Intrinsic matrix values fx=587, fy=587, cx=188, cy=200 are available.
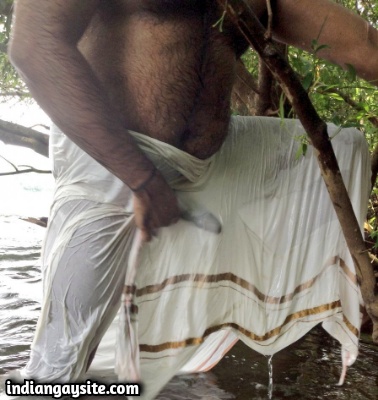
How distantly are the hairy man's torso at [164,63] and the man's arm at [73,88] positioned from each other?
11cm

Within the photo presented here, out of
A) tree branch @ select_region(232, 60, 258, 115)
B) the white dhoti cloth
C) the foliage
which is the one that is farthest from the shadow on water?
the foliage

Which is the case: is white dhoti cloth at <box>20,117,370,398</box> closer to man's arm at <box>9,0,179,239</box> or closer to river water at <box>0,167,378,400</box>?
man's arm at <box>9,0,179,239</box>

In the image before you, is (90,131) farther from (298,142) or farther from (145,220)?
(298,142)

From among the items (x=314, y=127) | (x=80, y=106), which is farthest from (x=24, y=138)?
(x=314, y=127)

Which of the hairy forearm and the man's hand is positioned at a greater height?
the hairy forearm

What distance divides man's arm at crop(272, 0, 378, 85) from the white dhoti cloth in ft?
0.83

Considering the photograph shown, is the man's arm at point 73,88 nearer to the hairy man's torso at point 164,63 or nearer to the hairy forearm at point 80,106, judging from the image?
the hairy forearm at point 80,106

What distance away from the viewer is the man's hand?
1.73 metres

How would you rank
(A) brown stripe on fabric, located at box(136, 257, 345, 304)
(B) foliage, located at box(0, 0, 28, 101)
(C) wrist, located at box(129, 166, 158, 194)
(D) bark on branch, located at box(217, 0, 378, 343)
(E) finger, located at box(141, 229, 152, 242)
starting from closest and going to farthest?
(D) bark on branch, located at box(217, 0, 378, 343), (C) wrist, located at box(129, 166, 158, 194), (E) finger, located at box(141, 229, 152, 242), (A) brown stripe on fabric, located at box(136, 257, 345, 304), (B) foliage, located at box(0, 0, 28, 101)

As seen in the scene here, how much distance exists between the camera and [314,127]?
1.52m

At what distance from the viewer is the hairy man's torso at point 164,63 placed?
1755 mm

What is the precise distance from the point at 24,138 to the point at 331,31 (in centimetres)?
182

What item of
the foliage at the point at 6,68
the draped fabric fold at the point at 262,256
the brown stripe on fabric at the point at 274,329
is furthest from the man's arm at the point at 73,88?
the foliage at the point at 6,68

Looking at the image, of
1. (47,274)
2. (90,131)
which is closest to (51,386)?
(47,274)
